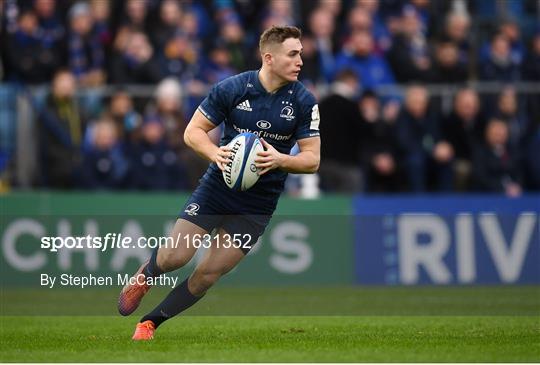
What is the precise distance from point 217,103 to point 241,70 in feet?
28.1

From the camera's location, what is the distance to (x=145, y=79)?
18.4 m

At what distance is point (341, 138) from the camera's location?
18.1m

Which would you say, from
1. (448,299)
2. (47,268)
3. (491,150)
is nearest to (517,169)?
(491,150)

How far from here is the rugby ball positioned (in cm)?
962

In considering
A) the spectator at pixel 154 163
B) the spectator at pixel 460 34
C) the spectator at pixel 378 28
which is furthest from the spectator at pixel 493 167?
the spectator at pixel 154 163

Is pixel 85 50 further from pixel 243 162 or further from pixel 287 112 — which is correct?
pixel 243 162

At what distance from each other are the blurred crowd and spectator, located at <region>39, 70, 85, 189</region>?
0.02 m

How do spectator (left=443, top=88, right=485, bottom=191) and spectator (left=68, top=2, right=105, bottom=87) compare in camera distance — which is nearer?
spectator (left=68, top=2, right=105, bottom=87)

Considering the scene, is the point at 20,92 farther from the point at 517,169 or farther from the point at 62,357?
the point at 62,357

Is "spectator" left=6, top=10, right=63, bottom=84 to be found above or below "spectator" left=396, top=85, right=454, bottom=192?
above

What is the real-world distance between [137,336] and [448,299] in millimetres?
5693

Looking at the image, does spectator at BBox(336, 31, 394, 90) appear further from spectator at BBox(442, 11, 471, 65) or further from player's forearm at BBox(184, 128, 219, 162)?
player's forearm at BBox(184, 128, 219, 162)

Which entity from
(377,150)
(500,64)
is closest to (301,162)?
(377,150)

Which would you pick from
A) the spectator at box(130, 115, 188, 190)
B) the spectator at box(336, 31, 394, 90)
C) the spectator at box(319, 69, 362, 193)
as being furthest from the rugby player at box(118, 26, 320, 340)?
the spectator at box(336, 31, 394, 90)
